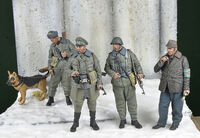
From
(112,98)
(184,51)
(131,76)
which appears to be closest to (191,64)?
(184,51)

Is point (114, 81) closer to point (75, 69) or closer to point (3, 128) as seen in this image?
point (75, 69)

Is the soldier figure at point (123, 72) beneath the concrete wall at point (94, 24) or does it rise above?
beneath

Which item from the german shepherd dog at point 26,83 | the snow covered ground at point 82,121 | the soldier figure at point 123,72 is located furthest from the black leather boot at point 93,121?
the german shepherd dog at point 26,83

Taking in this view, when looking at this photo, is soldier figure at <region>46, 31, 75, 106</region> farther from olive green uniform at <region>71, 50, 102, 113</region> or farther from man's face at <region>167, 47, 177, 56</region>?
man's face at <region>167, 47, 177, 56</region>

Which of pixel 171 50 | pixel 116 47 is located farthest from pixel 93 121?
pixel 171 50

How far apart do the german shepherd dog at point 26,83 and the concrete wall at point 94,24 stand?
0.48m

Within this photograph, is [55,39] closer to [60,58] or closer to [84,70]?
[60,58]

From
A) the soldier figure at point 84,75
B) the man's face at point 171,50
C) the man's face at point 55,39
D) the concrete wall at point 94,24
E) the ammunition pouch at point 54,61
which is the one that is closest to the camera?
the man's face at point 171,50

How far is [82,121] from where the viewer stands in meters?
4.73

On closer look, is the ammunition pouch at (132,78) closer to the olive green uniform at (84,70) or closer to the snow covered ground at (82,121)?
the olive green uniform at (84,70)

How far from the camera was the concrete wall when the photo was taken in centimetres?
543

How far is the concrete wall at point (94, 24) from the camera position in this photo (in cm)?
543

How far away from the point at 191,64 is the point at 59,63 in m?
2.28

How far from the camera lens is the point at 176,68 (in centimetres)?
427
